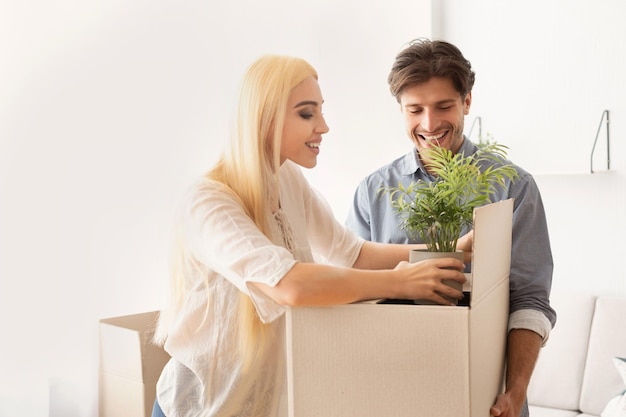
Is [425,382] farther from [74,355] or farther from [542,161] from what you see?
[542,161]

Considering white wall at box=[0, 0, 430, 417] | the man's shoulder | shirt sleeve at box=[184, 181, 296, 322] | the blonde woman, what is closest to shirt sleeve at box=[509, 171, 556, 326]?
the blonde woman

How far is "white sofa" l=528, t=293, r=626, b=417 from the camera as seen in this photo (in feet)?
10.0

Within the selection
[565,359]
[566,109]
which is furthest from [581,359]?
[566,109]

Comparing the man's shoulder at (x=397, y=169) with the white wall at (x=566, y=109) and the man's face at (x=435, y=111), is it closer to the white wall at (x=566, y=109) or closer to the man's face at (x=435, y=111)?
the man's face at (x=435, y=111)

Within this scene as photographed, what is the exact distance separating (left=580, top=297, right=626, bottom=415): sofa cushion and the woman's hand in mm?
2287

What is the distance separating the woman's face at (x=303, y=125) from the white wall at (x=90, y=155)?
1481 mm

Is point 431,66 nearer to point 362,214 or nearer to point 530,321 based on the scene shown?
point 362,214

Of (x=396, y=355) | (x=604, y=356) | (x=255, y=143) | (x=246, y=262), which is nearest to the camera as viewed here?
(x=396, y=355)

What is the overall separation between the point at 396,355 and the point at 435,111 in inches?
29.9

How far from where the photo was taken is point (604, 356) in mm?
3068

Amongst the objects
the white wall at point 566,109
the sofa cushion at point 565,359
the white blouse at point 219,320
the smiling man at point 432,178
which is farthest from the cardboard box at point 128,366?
the white wall at point 566,109

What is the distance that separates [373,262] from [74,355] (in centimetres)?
154

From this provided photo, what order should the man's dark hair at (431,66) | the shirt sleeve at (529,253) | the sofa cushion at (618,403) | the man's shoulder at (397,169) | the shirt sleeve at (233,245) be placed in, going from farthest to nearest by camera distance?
1. the sofa cushion at (618,403)
2. the man's shoulder at (397,169)
3. the man's dark hair at (431,66)
4. the shirt sleeve at (529,253)
5. the shirt sleeve at (233,245)

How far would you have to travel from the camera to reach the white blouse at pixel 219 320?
45.3 inches
